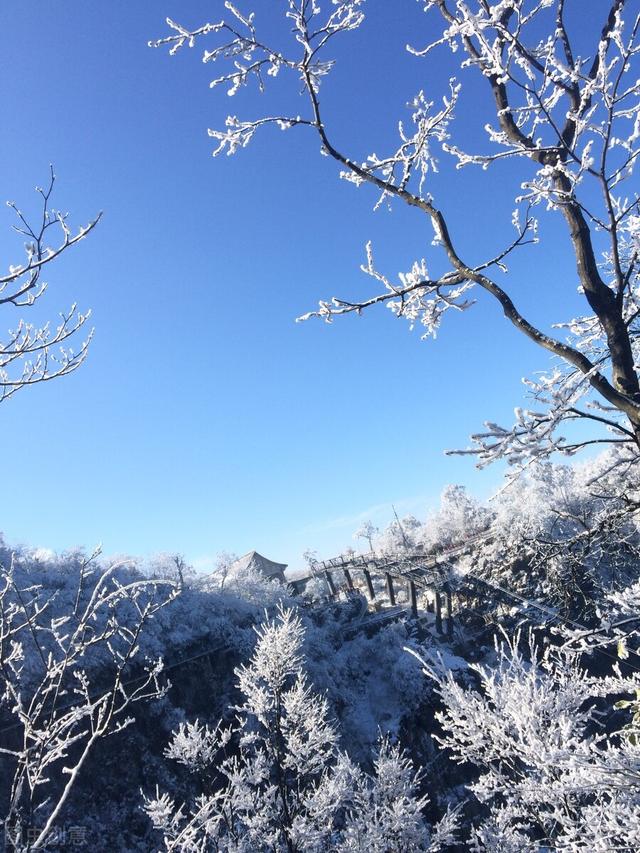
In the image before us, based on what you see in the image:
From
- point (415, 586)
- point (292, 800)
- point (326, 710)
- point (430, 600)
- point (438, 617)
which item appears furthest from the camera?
point (415, 586)

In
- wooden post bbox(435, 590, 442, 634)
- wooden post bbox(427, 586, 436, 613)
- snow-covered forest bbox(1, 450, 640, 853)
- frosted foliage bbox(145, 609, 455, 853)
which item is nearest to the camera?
snow-covered forest bbox(1, 450, 640, 853)

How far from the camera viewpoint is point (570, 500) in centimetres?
4003

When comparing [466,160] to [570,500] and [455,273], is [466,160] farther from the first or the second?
[570,500]

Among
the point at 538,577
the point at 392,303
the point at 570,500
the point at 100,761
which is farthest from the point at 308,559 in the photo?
the point at 392,303

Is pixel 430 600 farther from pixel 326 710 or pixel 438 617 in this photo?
pixel 326 710

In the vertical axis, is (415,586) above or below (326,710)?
above

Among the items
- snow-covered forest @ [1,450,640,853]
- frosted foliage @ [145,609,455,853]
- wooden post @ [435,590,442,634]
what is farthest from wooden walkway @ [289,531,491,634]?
frosted foliage @ [145,609,455,853]

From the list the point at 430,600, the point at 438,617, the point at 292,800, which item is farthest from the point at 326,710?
the point at 430,600

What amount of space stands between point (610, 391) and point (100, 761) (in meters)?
18.2

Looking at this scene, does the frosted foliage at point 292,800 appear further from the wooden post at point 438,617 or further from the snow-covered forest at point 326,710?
the wooden post at point 438,617

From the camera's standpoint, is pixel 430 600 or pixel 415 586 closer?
pixel 430 600

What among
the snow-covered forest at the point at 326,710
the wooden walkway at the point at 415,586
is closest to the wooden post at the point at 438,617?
the wooden walkway at the point at 415,586

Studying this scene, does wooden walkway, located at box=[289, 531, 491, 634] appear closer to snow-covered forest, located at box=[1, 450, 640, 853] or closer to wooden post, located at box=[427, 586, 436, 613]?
wooden post, located at box=[427, 586, 436, 613]

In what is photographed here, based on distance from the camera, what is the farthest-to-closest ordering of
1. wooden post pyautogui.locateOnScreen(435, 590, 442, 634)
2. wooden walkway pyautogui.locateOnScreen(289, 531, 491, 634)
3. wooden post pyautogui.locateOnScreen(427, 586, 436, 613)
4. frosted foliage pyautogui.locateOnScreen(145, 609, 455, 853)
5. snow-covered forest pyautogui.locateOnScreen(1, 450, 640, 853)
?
wooden post pyautogui.locateOnScreen(427, 586, 436, 613)
wooden walkway pyautogui.locateOnScreen(289, 531, 491, 634)
wooden post pyautogui.locateOnScreen(435, 590, 442, 634)
frosted foliage pyautogui.locateOnScreen(145, 609, 455, 853)
snow-covered forest pyautogui.locateOnScreen(1, 450, 640, 853)
